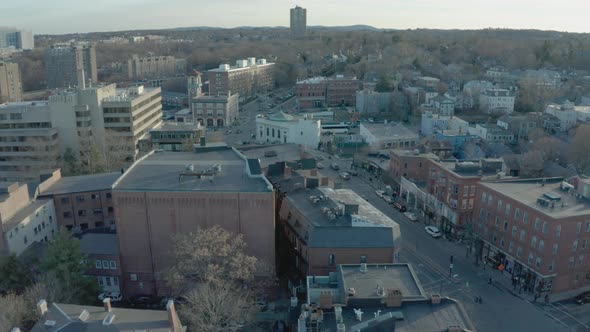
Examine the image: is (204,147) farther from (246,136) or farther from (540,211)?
(246,136)

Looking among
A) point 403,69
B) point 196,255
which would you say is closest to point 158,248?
point 196,255

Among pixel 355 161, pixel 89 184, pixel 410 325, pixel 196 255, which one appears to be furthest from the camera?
pixel 355 161

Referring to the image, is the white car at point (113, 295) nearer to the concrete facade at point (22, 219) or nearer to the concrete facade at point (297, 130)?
the concrete facade at point (22, 219)

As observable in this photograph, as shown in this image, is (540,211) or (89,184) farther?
(89,184)

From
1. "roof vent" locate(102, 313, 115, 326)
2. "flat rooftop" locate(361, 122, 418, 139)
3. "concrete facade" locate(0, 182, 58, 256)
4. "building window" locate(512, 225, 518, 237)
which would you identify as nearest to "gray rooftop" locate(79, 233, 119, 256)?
"concrete facade" locate(0, 182, 58, 256)

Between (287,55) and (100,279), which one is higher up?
(287,55)

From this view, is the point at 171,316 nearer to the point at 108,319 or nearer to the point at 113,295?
the point at 108,319

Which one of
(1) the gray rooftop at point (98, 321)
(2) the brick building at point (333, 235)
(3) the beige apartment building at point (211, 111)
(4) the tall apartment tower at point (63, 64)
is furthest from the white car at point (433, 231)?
(4) the tall apartment tower at point (63, 64)

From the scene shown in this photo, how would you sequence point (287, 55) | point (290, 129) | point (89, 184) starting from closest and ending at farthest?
1. point (89, 184)
2. point (290, 129)
3. point (287, 55)
